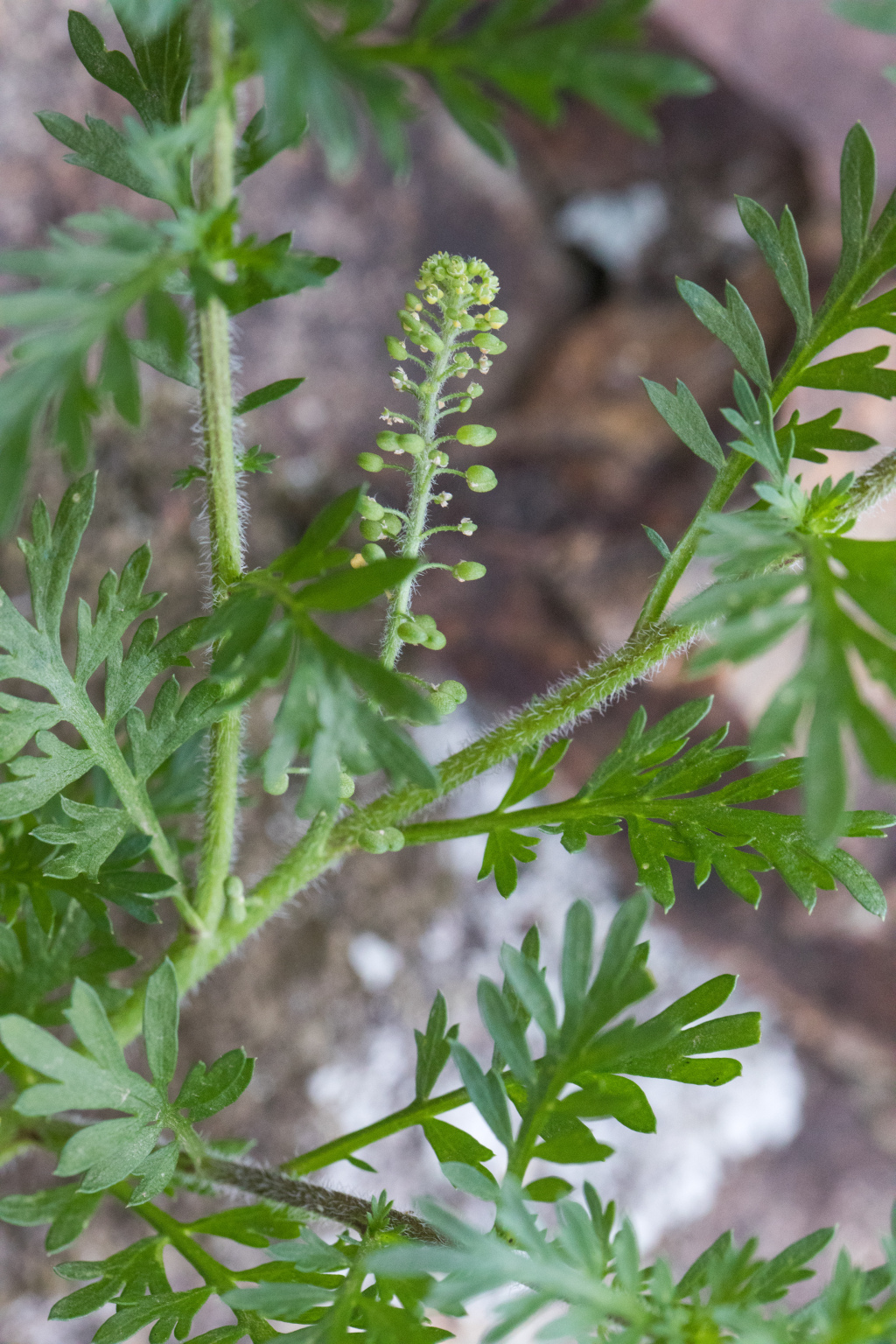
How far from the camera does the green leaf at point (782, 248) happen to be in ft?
2.67

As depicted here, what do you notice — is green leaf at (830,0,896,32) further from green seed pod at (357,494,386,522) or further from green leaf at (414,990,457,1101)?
green leaf at (414,990,457,1101)

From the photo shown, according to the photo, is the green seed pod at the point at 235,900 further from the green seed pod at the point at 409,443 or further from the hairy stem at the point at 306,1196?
the green seed pod at the point at 409,443

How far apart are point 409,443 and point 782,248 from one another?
34 cm

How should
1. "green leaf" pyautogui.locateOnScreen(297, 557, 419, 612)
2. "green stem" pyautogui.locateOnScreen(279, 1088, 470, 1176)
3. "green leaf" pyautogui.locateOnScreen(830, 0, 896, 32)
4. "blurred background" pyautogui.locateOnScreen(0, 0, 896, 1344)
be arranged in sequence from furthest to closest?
"blurred background" pyautogui.locateOnScreen(0, 0, 896, 1344), "green stem" pyautogui.locateOnScreen(279, 1088, 470, 1176), "green leaf" pyautogui.locateOnScreen(297, 557, 419, 612), "green leaf" pyautogui.locateOnScreen(830, 0, 896, 32)

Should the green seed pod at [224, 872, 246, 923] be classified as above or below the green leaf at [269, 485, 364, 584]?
below

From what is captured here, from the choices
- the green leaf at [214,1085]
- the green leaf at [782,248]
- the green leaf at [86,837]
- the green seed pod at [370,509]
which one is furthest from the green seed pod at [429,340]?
the green leaf at [214,1085]

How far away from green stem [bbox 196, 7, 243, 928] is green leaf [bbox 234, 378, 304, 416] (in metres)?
0.02

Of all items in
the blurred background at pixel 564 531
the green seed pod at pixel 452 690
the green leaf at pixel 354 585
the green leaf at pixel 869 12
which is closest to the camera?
the green leaf at pixel 869 12

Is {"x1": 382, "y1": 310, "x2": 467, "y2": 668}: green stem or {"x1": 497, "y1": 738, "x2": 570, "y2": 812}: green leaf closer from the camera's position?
{"x1": 382, "y1": 310, "x2": 467, "y2": 668}: green stem

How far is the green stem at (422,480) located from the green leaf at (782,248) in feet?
0.84

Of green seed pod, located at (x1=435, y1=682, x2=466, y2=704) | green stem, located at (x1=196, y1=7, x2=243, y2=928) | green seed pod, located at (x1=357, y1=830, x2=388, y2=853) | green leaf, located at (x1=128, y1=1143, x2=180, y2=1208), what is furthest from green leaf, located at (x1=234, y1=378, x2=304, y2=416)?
green leaf, located at (x1=128, y1=1143, x2=180, y2=1208)

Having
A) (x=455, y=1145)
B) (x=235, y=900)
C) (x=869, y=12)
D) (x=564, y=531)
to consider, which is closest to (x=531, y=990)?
(x=455, y=1145)

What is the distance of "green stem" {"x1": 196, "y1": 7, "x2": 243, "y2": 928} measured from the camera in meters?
0.64

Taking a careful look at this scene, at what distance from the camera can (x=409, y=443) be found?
0.79 m
